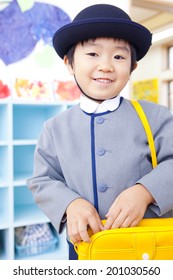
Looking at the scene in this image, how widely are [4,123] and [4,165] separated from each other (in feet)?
0.78

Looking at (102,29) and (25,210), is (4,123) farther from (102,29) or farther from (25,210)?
(102,29)

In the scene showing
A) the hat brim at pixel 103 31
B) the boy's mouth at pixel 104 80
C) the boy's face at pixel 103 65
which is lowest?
the boy's mouth at pixel 104 80

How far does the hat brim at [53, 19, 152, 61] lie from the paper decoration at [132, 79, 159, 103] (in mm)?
4626

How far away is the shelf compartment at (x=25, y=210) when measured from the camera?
1.77m

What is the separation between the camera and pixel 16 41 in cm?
187

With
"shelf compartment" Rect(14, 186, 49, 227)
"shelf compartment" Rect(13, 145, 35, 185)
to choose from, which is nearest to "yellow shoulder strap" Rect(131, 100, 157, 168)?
"shelf compartment" Rect(14, 186, 49, 227)

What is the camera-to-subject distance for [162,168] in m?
0.65

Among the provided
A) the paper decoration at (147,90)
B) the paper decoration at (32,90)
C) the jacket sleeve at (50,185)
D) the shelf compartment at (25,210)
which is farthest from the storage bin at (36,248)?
the paper decoration at (147,90)

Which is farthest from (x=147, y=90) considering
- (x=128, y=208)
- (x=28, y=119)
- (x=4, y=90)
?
(x=128, y=208)

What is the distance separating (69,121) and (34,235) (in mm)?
1278

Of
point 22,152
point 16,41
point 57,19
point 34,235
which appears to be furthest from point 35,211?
point 57,19

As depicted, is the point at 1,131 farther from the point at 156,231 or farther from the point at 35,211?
the point at 156,231

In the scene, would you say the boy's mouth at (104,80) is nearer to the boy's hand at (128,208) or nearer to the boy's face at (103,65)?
the boy's face at (103,65)

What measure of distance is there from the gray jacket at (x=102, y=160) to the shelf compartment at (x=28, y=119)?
1252mm
